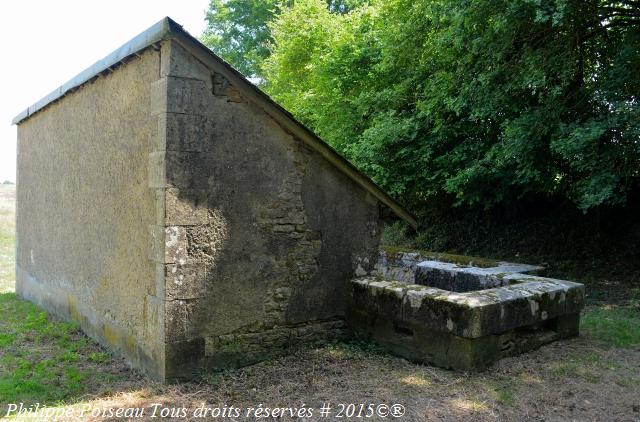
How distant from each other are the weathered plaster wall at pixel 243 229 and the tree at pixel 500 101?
12.4 feet

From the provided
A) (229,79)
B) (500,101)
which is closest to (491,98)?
(500,101)

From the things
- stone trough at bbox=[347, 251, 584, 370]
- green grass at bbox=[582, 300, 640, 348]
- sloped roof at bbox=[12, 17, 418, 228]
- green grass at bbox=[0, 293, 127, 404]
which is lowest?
green grass at bbox=[0, 293, 127, 404]

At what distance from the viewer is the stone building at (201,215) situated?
5.01 m

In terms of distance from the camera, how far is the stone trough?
16.9ft

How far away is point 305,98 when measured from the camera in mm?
15531

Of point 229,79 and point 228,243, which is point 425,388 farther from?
point 229,79

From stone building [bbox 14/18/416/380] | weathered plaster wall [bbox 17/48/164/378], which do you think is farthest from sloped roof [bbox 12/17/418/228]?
weathered plaster wall [bbox 17/48/164/378]

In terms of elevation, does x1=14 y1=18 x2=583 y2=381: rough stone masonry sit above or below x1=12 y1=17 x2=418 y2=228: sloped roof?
below

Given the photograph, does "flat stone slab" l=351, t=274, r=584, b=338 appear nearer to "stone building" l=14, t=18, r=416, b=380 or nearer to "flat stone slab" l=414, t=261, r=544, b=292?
"flat stone slab" l=414, t=261, r=544, b=292

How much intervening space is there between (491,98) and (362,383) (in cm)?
597

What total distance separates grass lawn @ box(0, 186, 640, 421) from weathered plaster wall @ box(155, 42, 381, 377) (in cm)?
37

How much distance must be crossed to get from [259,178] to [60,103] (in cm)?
409

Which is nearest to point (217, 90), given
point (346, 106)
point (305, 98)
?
point (346, 106)

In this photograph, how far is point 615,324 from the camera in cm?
707
